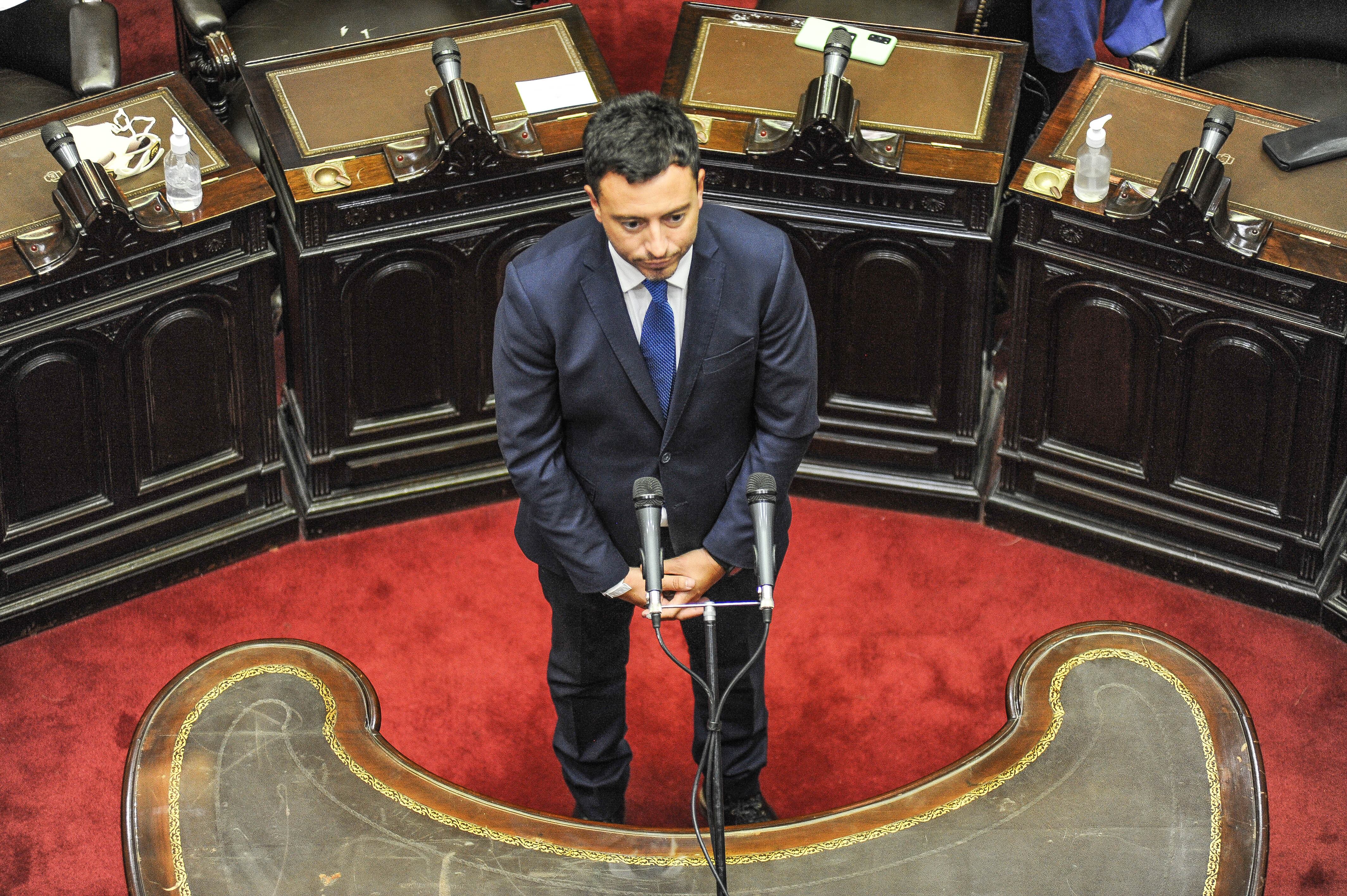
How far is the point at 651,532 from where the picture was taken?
203cm

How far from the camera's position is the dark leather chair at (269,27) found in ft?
12.9

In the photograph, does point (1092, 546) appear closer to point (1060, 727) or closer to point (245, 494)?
point (1060, 727)

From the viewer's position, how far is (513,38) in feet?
12.8

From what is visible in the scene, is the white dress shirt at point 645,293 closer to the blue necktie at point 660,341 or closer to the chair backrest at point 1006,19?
the blue necktie at point 660,341

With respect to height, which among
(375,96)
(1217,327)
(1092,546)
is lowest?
(1092,546)

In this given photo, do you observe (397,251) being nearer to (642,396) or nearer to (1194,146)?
(642,396)

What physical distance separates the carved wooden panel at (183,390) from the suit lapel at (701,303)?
142cm

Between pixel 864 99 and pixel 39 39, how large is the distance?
6.59 ft

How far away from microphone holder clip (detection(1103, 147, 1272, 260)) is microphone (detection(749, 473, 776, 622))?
164cm

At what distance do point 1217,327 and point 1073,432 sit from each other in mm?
432

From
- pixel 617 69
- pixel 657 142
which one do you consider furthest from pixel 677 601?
pixel 617 69

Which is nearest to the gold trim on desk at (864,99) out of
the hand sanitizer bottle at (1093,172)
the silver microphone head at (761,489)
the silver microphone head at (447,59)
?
the hand sanitizer bottle at (1093,172)

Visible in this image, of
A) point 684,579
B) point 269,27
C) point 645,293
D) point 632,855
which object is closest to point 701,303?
point 645,293

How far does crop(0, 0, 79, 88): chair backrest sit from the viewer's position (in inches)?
159
